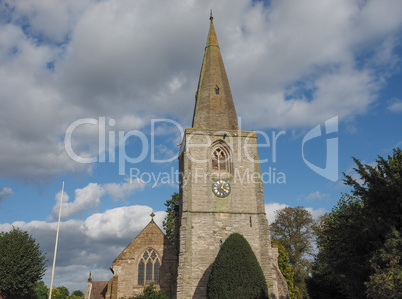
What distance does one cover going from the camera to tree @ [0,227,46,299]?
926 inches

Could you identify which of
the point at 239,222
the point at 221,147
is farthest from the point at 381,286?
the point at 221,147

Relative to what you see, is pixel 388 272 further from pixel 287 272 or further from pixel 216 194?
pixel 287 272

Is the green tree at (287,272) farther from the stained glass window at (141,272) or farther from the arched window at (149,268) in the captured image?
the stained glass window at (141,272)

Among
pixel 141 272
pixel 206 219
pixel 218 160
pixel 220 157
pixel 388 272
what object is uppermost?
pixel 220 157

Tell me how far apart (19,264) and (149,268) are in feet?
30.7

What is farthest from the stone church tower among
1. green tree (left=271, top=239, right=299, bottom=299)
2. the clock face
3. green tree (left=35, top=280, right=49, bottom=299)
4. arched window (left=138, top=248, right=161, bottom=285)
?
green tree (left=271, top=239, right=299, bottom=299)

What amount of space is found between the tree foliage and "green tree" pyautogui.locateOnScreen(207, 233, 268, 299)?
17.6 ft

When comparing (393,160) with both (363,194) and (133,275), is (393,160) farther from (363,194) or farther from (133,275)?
(133,275)

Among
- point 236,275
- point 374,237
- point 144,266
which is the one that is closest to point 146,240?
point 144,266

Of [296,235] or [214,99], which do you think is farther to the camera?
[296,235]

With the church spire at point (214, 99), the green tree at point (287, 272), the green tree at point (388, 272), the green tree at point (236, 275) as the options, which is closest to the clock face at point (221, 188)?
the green tree at point (236, 275)

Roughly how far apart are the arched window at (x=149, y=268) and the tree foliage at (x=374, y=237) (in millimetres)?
13712

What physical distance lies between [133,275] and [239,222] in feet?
29.5

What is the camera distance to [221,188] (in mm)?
25531
